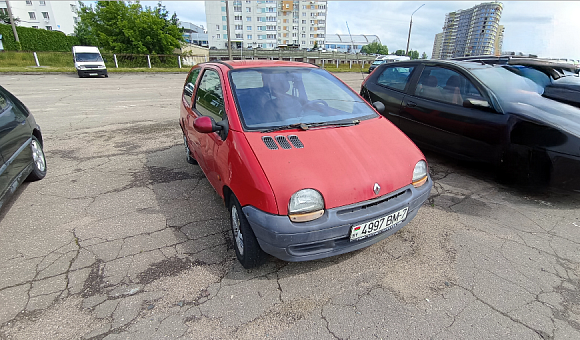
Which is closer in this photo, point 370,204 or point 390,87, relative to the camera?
point 370,204

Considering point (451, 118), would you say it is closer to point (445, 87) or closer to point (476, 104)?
point (476, 104)

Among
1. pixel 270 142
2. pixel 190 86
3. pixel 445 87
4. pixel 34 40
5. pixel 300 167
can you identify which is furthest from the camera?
pixel 34 40

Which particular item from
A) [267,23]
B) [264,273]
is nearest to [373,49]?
[267,23]

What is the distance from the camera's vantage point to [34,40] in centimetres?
3681

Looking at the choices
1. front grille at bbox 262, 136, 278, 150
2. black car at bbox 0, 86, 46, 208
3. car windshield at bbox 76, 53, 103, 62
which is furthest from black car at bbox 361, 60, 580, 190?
car windshield at bbox 76, 53, 103, 62

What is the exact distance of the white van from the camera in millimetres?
19094

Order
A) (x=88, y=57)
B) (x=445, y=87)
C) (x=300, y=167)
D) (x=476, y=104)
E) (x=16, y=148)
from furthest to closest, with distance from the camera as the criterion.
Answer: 1. (x=88, y=57)
2. (x=445, y=87)
3. (x=476, y=104)
4. (x=16, y=148)
5. (x=300, y=167)

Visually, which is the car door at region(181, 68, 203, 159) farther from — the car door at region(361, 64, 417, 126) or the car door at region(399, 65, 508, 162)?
the car door at region(399, 65, 508, 162)

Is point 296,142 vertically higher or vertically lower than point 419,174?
higher

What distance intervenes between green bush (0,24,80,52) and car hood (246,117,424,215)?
42.7m

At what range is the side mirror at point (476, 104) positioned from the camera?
13.1ft

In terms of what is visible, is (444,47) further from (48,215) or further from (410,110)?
(48,215)

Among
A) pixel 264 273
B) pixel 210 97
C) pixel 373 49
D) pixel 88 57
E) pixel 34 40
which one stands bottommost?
pixel 264 273

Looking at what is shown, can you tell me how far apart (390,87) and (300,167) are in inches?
151
